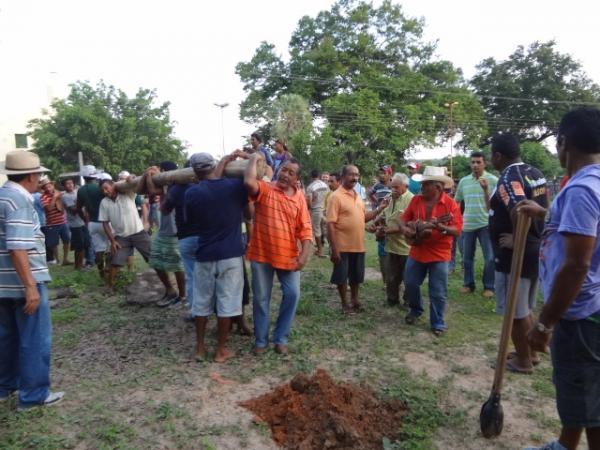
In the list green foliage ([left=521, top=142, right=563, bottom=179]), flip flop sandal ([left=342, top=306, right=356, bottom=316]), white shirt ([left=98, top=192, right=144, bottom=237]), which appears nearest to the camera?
flip flop sandal ([left=342, top=306, right=356, bottom=316])

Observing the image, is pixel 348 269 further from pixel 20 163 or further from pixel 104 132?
pixel 104 132

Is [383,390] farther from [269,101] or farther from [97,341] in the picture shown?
[269,101]

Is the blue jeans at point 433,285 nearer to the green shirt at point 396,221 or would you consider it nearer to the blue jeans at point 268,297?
the green shirt at point 396,221

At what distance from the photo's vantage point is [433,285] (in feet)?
17.4

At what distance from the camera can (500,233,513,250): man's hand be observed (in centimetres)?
415

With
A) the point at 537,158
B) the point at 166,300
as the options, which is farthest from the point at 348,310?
the point at 537,158

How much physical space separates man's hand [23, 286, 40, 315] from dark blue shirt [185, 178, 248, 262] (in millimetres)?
1427

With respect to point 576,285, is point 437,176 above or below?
above

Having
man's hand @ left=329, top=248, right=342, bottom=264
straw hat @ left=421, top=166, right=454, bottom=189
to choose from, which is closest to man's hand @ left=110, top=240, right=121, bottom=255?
man's hand @ left=329, top=248, right=342, bottom=264

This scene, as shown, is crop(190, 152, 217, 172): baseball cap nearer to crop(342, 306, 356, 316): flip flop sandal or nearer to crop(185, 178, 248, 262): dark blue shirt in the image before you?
crop(185, 178, 248, 262): dark blue shirt

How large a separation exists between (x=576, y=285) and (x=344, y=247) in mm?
3699

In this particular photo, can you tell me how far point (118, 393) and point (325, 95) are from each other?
36346 millimetres

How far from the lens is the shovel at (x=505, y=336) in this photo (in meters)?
3.15

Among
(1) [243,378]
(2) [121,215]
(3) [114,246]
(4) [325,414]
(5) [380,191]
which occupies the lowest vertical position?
(1) [243,378]
